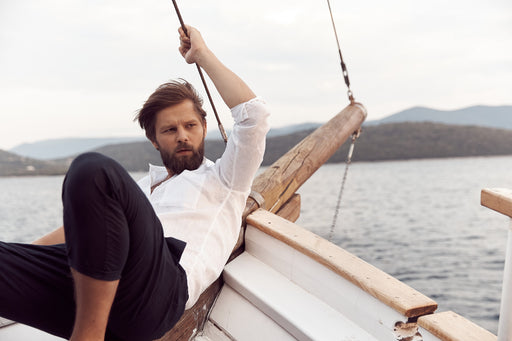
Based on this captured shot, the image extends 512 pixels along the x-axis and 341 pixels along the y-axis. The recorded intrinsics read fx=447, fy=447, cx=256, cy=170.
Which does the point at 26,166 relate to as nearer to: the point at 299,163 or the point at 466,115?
the point at 299,163

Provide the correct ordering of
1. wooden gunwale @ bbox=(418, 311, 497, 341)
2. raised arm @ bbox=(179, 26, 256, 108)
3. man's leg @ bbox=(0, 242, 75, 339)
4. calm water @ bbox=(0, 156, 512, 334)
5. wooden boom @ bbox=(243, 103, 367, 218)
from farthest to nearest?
calm water @ bbox=(0, 156, 512, 334)
wooden boom @ bbox=(243, 103, 367, 218)
raised arm @ bbox=(179, 26, 256, 108)
man's leg @ bbox=(0, 242, 75, 339)
wooden gunwale @ bbox=(418, 311, 497, 341)

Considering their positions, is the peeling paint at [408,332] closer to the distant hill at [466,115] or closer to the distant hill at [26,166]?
the distant hill at [26,166]

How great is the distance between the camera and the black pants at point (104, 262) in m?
1.06

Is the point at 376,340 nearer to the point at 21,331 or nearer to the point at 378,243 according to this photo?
the point at 21,331

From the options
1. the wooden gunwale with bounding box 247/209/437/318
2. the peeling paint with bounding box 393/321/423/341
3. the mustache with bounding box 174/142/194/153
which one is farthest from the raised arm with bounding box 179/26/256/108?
the peeling paint with bounding box 393/321/423/341

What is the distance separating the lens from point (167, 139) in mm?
1851

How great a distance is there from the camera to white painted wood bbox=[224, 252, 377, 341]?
1558 mm

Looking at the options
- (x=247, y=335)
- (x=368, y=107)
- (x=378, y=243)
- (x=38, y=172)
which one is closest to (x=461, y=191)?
(x=378, y=243)

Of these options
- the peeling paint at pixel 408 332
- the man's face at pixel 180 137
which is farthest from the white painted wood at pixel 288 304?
the man's face at pixel 180 137

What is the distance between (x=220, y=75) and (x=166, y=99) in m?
0.36

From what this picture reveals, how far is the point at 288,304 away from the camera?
175 cm

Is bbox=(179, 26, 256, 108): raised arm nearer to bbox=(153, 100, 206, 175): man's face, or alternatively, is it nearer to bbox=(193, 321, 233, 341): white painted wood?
bbox=(153, 100, 206, 175): man's face

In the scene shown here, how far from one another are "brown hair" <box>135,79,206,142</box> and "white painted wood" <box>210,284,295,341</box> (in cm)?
80

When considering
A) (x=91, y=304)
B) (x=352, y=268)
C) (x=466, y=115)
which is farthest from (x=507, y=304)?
(x=466, y=115)
